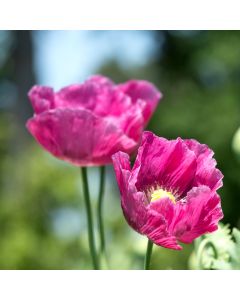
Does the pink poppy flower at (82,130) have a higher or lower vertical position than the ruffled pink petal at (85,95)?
higher

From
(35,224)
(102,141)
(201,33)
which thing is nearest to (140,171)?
(102,141)

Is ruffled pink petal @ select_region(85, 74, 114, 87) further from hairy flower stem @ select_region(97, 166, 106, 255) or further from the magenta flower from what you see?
the magenta flower

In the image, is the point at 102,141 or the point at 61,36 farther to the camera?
the point at 61,36

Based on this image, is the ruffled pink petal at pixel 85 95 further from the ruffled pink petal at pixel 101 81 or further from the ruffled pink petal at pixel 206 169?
the ruffled pink petal at pixel 206 169

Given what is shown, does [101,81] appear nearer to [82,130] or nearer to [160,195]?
[82,130]

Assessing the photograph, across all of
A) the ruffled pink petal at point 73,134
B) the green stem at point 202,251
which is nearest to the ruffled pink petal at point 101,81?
the ruffled pink petal at point 73,134

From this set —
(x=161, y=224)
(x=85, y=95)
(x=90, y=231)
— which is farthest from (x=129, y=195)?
(x=85, y=95)
